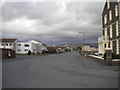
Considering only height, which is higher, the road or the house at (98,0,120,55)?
the house at (98,0,120,55)

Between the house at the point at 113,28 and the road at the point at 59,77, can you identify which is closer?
the road at the point at 59,77

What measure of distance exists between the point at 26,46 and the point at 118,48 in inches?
2171

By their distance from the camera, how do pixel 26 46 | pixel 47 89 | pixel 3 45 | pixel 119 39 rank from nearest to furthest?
pixel 47 89 → pixel 119 39 → pixel 3 45 → pixel 26 46

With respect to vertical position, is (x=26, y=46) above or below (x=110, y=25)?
below

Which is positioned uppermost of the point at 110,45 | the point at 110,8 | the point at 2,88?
the point at 110,8

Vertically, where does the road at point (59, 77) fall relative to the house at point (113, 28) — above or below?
below

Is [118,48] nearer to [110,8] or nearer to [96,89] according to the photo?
[110,8]

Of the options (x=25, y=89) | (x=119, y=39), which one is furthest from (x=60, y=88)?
(x=119, y=39)

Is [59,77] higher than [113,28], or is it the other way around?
[113,28]

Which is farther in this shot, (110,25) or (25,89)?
(110,25)

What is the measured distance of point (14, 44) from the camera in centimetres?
6506

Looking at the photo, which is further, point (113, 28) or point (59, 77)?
point (113, 28)

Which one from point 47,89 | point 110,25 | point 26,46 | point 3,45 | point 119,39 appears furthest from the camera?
point 26,46

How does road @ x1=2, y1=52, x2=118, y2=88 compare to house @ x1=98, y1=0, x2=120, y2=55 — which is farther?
house @ x1=98, y1=0, x2=120, y2=55
